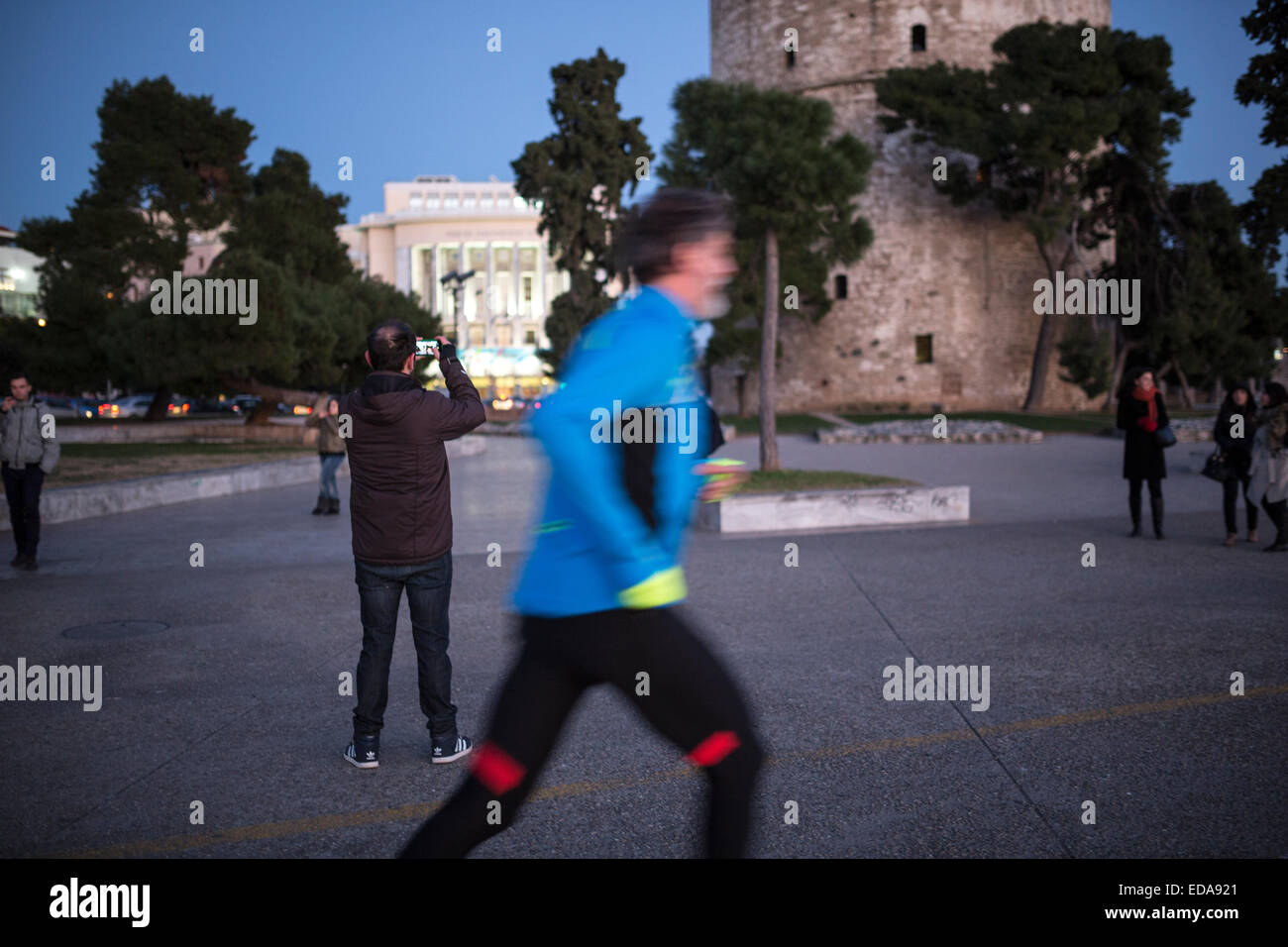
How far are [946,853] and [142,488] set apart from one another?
47.5ft

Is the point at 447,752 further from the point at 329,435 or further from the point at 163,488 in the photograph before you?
the point at 163,488

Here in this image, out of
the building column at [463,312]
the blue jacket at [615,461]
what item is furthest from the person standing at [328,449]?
Result: the building column at [463,312]

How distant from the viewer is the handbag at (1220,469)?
10.2 metres

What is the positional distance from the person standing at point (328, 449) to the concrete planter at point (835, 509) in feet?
15.6

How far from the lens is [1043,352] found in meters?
44.3

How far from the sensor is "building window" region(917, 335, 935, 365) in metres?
47.7

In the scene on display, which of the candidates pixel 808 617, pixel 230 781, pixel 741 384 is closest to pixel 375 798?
pixel 230 781

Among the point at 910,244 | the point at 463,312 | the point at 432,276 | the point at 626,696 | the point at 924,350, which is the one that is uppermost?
the point at 432,276

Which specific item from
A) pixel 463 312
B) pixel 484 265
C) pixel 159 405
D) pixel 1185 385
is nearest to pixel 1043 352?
pixel 1185 385

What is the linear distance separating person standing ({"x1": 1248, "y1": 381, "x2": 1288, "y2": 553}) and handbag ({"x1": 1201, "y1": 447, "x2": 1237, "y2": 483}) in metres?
0.38

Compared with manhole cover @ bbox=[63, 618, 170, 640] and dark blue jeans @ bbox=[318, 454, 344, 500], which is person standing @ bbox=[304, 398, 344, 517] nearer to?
dark blue jeans @ bbox=[318, 454, 344, 500]

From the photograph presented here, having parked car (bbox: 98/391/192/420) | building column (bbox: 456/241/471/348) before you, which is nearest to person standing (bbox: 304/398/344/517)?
parked car (bbox: 98/391/192/420)

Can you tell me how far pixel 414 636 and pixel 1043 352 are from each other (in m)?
44.2
